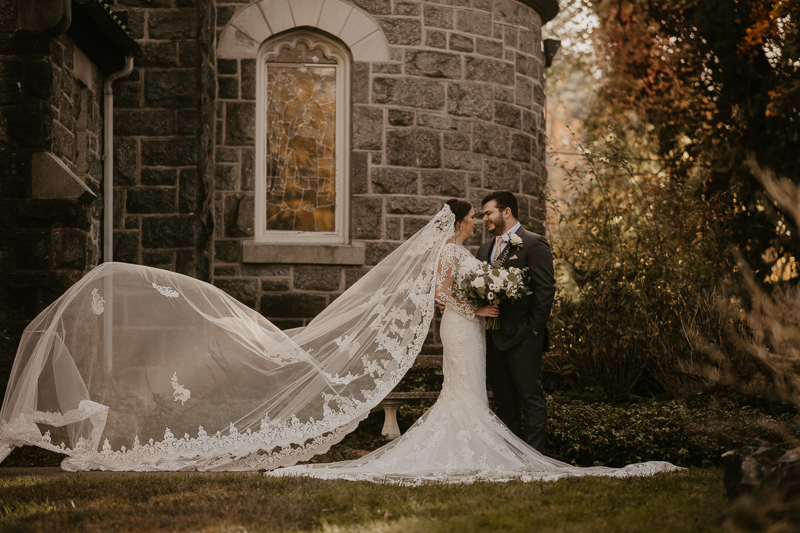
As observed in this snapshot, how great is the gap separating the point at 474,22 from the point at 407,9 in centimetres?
89

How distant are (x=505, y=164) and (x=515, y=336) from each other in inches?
161

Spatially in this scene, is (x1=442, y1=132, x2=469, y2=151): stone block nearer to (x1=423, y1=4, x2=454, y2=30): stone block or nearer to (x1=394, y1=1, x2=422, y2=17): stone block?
(x1=423, y1=4, x2=454, y2=30): stone block

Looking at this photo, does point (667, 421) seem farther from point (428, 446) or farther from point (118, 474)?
point (118, 474)

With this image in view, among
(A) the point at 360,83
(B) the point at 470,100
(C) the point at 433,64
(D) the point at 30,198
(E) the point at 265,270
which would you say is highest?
(C) the point at 433,64

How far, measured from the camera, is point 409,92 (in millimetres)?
9359

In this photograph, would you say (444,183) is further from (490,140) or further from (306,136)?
(306,136)

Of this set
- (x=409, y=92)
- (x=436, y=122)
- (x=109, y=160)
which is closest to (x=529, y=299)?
(x=436, y=122)

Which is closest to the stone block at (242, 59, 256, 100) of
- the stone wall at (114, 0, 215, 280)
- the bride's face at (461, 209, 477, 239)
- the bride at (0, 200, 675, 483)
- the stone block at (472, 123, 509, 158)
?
the stone wall at (114, 0, 215, 280)

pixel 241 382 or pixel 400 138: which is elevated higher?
pixel 400 138

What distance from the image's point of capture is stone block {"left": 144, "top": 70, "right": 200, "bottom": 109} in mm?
8555

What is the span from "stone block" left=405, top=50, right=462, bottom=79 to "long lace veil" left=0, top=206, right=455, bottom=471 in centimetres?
400

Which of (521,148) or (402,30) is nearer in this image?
(402,30)

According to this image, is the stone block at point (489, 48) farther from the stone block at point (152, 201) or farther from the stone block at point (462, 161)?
the stone block at point (152, 201)

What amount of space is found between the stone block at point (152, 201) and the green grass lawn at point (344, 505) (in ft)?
12.4
